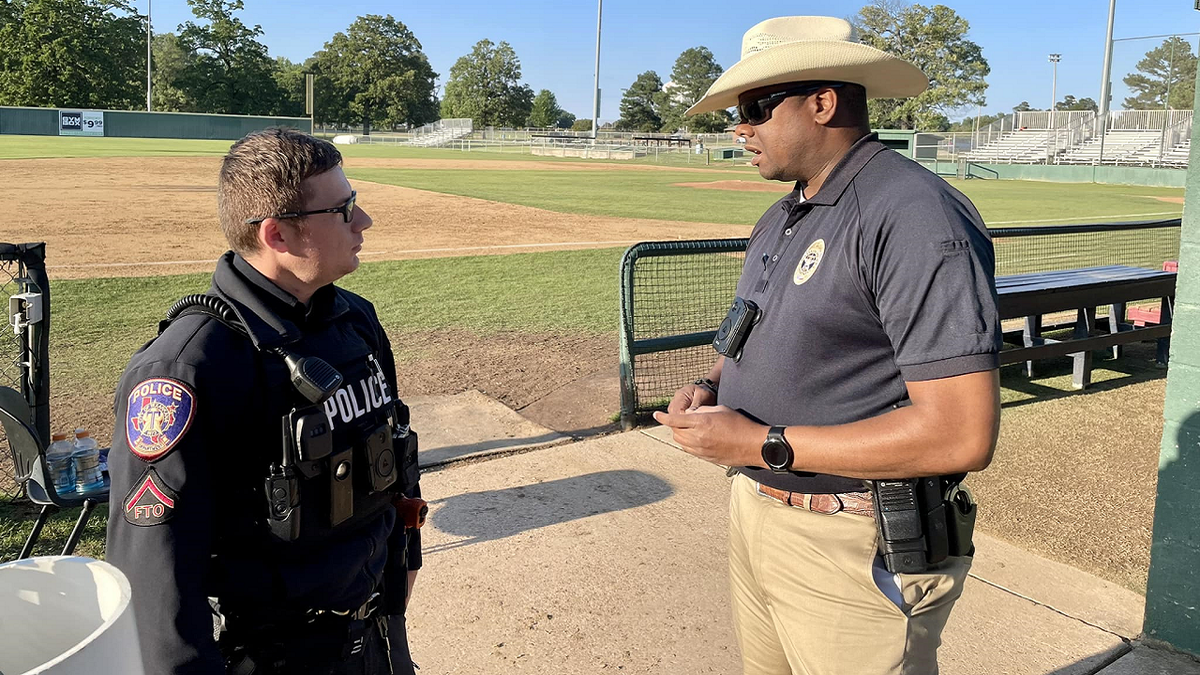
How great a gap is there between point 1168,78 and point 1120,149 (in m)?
14.8

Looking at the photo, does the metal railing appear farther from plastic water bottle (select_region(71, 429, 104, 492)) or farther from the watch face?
plastic water bottle (select_region(71, 429, 104, 492))

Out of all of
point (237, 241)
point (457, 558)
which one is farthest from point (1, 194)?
point (237, 241)

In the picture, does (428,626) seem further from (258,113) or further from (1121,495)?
(258,113)

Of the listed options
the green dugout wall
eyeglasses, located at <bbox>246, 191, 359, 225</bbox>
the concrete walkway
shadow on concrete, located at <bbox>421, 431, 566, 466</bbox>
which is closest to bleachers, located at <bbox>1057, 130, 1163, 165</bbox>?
shadow on concrete, located at <bbox>421, 431, 566, 466</bbox>

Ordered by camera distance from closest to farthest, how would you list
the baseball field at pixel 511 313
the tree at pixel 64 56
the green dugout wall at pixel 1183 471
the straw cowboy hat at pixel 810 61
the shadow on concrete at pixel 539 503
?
the straw cowboy hat at pixel 810 61 < the green dugout wall at pixel 1183 471 < the shadow on concrete at pixel 539 503 < the baseball field at pixel 511 313 < the tree at pixel 64 56

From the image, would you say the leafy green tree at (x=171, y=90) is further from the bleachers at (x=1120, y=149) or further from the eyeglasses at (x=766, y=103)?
the eyeglasses at (x=766, y=103)

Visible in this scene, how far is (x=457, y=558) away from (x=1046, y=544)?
2.86 metres

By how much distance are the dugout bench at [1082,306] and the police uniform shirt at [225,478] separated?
5.49 m

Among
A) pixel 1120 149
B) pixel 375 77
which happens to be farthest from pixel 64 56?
pixel 1120 149

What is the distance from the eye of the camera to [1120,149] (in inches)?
2055

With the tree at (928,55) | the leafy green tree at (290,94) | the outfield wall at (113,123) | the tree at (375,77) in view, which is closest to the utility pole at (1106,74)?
the tree at (928,55)

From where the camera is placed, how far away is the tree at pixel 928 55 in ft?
240

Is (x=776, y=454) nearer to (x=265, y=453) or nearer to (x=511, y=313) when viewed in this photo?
(x=265, y=453)

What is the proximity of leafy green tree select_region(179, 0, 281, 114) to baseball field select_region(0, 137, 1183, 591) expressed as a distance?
6563 centimetres
